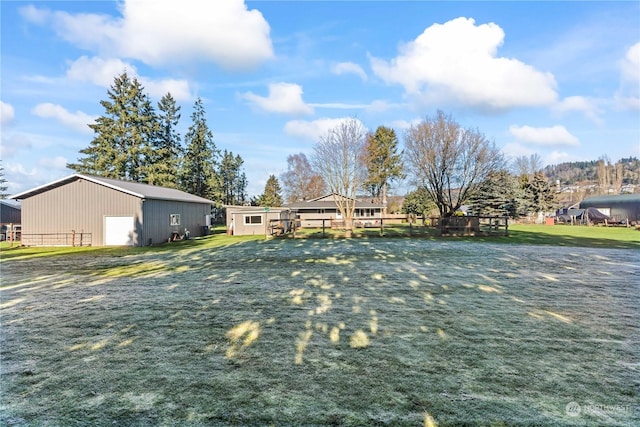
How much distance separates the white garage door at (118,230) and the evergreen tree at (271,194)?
32310 millimetres

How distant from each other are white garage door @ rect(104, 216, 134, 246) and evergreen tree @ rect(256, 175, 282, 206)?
3231 cm

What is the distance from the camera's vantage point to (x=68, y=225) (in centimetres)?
1962

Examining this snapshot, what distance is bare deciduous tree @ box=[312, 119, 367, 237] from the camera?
29750 mm

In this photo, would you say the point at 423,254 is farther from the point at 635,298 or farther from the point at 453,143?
the point at 453,143

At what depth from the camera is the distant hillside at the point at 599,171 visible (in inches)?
2434

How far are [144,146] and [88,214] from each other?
20275 millimetres

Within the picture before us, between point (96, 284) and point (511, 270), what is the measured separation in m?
10.7

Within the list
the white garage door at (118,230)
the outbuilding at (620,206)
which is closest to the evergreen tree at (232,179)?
the white garage door at (118,230)

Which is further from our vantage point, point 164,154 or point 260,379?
point 164,154

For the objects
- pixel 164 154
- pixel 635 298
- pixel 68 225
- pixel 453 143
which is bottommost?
pixel 635 298

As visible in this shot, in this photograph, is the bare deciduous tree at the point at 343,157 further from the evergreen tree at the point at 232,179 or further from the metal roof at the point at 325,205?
the evergreen tree at the point at 232,179

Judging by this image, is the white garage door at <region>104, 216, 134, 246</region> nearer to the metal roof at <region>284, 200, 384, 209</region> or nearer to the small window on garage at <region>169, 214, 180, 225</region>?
the small window on garage at <region>169, 214, 180, 225</region>

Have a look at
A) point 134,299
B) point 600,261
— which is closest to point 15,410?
point 134,299

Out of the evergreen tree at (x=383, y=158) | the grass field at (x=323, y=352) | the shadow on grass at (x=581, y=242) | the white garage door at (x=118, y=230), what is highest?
the evergreen tree at (x=383, y=158)
